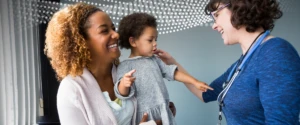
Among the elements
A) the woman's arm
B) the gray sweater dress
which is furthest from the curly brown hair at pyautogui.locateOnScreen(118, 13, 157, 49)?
the woman's arm

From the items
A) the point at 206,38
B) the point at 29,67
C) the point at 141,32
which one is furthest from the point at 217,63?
the point at 29,67

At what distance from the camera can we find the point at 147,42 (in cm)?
140

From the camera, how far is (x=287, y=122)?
757 mm

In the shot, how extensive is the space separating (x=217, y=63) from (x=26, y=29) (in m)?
1.96

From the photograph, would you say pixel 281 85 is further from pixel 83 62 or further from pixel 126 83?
pixel 83 62

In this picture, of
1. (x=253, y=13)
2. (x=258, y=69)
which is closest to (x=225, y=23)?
(x=253, y=13)

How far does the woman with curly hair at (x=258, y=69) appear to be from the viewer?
0.76 metres

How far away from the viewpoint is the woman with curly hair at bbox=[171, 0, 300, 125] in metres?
0.76

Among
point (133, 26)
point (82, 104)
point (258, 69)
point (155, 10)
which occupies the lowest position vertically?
point (82, 104)

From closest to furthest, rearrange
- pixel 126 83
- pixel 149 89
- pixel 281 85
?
pixel 281 85 < pixel 126 83 < pixel 149 89

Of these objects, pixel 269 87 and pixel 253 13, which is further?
pixel 253 13

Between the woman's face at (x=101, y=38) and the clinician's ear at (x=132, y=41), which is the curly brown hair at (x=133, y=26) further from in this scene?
the woman's face at (x=101, y=38)

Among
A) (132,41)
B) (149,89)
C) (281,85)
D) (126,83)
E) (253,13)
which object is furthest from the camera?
(132,41)

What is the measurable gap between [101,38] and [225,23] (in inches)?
24.2
